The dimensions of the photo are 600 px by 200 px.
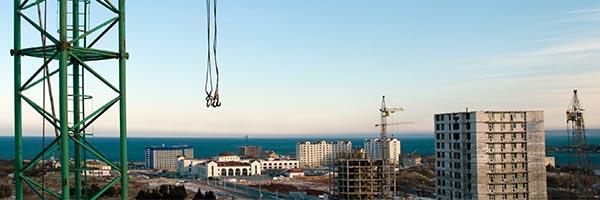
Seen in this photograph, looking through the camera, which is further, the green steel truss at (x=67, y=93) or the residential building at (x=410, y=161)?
the residential building at (x=410, y=161)

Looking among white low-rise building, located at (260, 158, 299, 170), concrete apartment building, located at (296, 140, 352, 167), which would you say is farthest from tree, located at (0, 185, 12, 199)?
concrete apartment building, located at (296, 140, 352, 167)

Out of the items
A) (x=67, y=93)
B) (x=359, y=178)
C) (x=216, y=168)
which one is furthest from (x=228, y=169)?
(x=67, y=93)

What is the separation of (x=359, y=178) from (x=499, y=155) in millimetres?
6299

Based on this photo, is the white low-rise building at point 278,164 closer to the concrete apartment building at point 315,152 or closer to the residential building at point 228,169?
the residential building at point 228,169

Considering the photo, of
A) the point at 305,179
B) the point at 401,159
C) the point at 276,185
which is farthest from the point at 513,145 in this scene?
the point at 401,159

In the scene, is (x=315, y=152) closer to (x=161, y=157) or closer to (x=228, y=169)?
(x=161, y=157)

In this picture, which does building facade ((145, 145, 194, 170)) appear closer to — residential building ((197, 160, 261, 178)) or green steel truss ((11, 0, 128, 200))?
residential building ((197, 160, 261, 178))

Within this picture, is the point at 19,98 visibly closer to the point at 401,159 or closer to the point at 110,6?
the point at 110,6

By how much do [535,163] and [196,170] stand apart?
5790 cm

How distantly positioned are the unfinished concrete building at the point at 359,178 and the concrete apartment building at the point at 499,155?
3727 millimetres

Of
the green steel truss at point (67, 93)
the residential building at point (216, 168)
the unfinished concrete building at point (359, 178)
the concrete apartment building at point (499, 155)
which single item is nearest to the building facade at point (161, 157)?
the residential building at point (216, 168)

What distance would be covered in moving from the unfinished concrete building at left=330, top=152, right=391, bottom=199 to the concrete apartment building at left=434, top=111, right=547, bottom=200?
373 centimetres

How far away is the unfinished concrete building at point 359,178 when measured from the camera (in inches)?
1226

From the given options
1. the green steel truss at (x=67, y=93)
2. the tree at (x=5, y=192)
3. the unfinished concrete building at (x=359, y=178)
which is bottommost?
the tree at (x=5, y=192)
